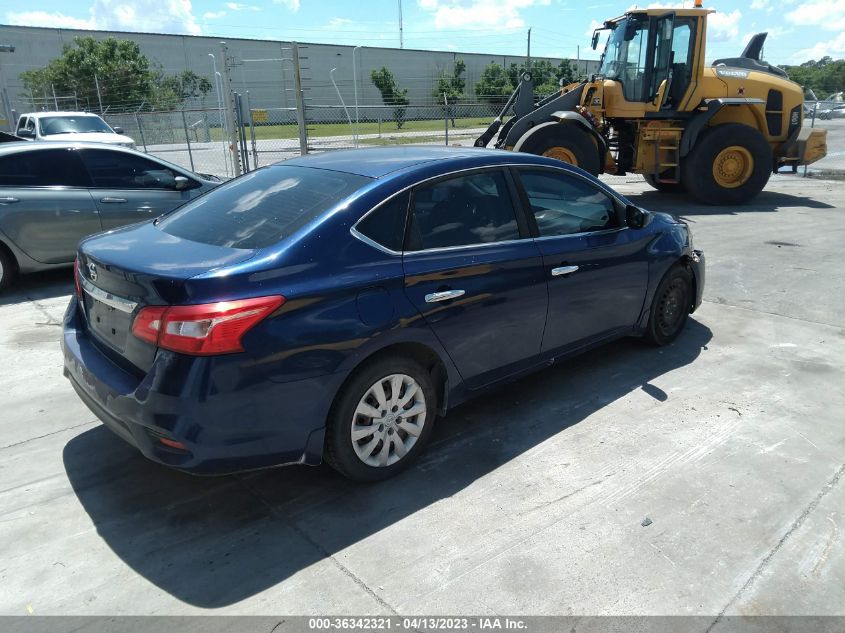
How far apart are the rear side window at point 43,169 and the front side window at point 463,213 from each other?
5.09 metres

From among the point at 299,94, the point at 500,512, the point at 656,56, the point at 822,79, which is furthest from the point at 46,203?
the point at 822,79

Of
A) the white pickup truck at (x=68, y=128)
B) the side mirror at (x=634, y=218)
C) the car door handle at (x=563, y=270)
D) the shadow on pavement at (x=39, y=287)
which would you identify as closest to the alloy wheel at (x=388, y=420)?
the car door handle at (x=563, y=270)

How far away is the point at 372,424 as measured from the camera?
3.17 m

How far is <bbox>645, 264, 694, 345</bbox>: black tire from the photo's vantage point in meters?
4.88

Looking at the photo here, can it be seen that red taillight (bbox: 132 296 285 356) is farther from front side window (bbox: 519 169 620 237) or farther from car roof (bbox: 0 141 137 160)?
car roof (bbox: 0 141 137 160)

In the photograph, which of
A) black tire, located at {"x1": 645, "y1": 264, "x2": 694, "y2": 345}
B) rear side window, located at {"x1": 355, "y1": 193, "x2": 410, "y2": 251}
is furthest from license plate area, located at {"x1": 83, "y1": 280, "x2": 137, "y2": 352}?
black tire, located at {"x1": 645, "y1": 264, "x2": 694, "y2": 345}

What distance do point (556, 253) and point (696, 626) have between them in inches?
85.8

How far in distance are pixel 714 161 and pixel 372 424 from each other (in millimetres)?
11100

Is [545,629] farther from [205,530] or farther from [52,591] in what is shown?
[52,591]

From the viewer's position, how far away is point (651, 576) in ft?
Answer: 8.73

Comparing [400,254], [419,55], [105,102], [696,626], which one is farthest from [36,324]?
[419,55]

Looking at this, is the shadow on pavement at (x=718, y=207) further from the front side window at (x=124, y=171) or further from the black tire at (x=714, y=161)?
the front side window at (x=124, y=171)

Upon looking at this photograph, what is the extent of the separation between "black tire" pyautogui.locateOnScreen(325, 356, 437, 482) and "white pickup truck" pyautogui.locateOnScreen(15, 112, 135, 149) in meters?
14.5

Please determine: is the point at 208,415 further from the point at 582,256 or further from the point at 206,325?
the point at 582,256
